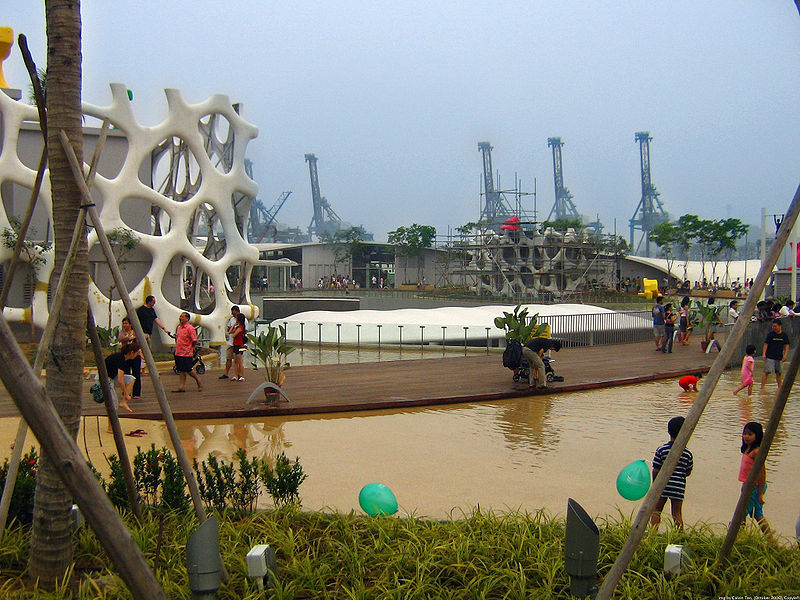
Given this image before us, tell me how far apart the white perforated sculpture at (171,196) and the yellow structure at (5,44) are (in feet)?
8.13

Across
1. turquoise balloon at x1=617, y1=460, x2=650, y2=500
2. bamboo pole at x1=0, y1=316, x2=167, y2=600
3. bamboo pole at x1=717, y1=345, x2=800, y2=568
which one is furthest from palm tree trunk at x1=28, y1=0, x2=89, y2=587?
turquoise balloon at x1=617, y1=460, x2=650, y2=500

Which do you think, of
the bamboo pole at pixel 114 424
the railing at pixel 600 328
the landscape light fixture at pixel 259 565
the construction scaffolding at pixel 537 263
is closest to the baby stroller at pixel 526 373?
the railing at pixel 600 328

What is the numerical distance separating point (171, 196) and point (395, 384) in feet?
43.1

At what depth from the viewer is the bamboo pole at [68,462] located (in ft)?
11.1

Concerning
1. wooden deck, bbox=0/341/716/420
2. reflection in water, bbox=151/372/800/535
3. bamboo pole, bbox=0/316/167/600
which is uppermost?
bamboo pole, bbox=0/316/167/600

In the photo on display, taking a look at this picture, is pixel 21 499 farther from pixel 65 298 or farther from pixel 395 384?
pixel 395 384

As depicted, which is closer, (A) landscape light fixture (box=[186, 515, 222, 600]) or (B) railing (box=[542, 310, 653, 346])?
(A) landscape light fixture (box=[186, 515, 222, 600])

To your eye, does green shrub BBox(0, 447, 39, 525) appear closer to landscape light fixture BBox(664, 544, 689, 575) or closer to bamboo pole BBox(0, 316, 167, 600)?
bamboo pole BBox(0, 316, 167, 600)

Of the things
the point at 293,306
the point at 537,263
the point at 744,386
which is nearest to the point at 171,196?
the point at 293,306

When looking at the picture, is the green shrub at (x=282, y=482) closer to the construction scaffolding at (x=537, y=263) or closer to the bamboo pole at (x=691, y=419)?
the bamboo pole at (x=691, y=419)

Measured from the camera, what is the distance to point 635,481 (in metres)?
7.29

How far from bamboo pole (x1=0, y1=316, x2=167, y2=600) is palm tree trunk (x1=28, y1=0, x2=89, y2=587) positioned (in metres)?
1.65

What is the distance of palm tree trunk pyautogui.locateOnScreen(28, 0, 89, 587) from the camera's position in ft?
17.1

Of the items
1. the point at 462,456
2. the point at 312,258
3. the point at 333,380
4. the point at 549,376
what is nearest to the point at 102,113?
the point at 333,380
